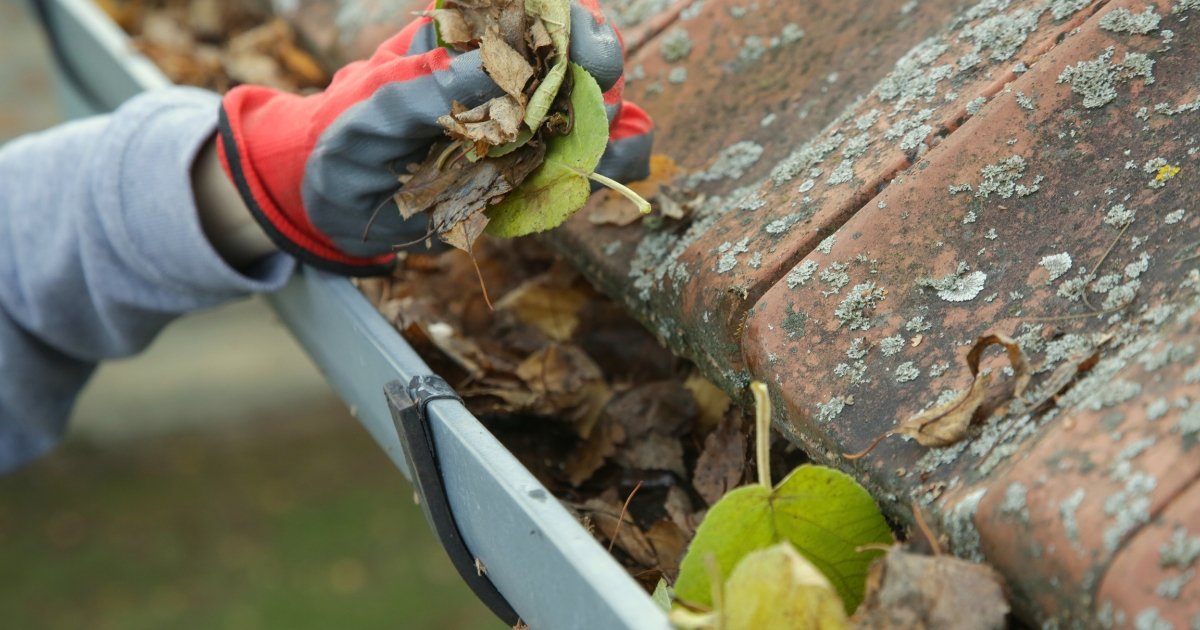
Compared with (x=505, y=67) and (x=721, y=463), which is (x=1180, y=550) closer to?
(x=721, y=463)

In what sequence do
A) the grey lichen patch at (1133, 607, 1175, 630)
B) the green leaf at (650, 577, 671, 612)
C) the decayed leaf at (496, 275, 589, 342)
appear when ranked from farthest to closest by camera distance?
the decayed leaf at (496, 275, 589, 342)
the green leaf at (650, 577, 671, 612)
the grey lichen patch at (1133, 607, 1175, 630)

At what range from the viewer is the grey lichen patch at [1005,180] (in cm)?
89

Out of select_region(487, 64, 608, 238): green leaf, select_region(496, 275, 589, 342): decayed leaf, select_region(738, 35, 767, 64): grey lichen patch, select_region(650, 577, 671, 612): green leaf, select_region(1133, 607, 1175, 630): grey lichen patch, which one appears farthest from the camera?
select_region(496, 275, 589, 342): decayed leaf

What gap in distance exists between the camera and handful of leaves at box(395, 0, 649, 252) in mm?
954

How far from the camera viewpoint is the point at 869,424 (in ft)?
2.74

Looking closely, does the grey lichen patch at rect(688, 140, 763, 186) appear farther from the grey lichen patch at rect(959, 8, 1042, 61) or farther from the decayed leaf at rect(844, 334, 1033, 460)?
the decayed leaf at rect(844, 334, 1033, 460)

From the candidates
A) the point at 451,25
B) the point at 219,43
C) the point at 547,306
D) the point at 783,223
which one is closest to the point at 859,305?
the point at 783,223

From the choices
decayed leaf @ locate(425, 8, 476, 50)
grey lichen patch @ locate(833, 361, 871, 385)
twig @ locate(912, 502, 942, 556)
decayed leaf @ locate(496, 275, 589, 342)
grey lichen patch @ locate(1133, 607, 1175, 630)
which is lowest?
decayed leaf @ locate(496, 275, 589, 342)

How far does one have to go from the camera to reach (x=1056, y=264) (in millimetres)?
841

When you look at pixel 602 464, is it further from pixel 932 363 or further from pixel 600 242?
pixel 932 363

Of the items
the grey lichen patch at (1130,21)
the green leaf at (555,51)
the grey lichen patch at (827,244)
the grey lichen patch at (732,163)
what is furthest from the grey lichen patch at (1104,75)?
the green leaf at (555,51)

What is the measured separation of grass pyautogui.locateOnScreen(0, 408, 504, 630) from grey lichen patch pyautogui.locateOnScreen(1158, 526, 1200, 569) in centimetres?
288

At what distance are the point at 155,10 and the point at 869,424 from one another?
A: 1.98 meters

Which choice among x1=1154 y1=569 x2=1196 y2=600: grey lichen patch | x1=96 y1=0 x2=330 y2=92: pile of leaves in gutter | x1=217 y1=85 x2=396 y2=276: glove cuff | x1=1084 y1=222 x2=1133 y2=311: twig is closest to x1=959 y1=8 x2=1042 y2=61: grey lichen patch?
x1=1084 y1=222 x2=1133 y2=311: twig
